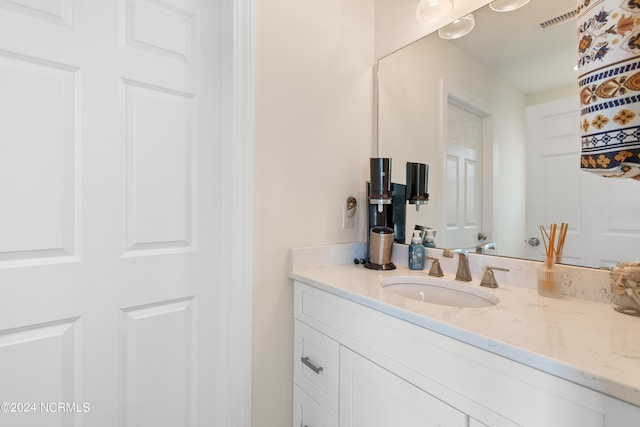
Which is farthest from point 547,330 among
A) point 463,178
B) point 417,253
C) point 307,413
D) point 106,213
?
point 106,213

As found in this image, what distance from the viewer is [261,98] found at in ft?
4.03

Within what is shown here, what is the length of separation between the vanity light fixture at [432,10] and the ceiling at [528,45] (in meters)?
0.14

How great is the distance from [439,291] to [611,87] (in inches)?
31.6

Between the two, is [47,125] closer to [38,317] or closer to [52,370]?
[38,317]

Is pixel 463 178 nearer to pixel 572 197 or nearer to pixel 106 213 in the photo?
pixel 572 197

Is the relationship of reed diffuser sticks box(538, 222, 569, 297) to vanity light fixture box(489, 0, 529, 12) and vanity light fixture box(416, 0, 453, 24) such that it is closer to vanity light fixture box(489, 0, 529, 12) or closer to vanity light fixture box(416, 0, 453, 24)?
vanity light fixture box(489, 0, 529, 12)

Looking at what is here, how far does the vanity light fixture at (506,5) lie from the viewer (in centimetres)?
110

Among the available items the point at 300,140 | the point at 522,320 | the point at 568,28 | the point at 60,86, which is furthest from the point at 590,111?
the point at 60,86

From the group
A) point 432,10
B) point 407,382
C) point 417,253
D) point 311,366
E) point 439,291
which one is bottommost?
point 311,366

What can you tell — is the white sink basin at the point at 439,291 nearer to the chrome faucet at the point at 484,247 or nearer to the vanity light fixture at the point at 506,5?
the chrome faucet at the point at 484,247

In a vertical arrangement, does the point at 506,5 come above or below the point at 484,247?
above

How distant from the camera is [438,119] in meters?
1.40

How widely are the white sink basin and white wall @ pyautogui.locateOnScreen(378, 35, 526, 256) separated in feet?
0.72

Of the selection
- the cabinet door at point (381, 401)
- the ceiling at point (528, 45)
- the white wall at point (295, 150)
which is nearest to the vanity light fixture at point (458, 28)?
the ceiling at point (528, 45)
